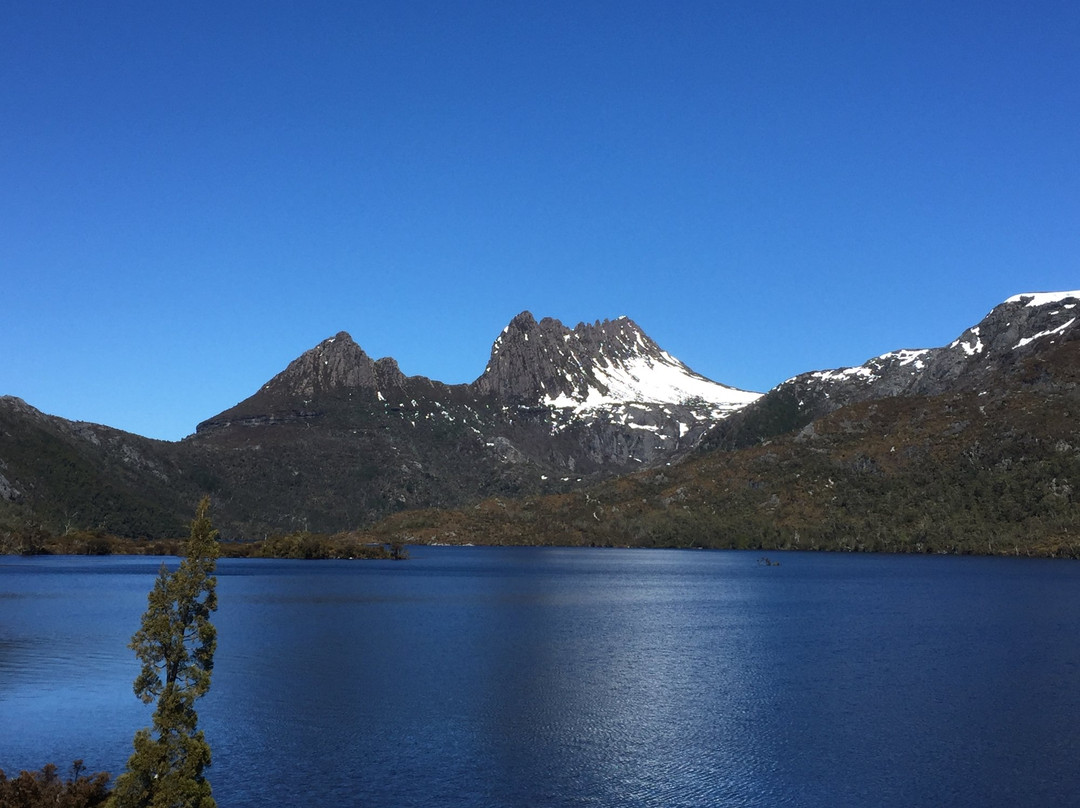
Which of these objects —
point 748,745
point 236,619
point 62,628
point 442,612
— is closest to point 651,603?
point 442,612

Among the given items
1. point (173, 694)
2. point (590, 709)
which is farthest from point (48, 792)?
point (590, 709)

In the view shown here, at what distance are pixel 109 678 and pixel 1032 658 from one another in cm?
9554

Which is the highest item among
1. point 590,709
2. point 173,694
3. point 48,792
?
point 173,694

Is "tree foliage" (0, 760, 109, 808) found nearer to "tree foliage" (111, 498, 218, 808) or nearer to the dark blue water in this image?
"tree foliage" (111, 498, 218, 808)

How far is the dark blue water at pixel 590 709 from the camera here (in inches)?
2266

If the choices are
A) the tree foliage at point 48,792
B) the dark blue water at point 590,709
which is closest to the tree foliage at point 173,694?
the tree foliage at point 48,792

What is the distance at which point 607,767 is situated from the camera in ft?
202

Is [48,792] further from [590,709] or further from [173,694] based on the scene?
[590,709]

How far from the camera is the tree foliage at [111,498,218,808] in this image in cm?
3888

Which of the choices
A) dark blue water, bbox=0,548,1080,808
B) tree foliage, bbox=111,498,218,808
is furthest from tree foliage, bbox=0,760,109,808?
dark blue water, bbox=0,548,1080,808

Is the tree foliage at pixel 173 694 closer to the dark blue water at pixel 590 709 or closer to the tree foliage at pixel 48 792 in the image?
the tree foliage at pixel 48 792

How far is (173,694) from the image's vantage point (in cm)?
3912

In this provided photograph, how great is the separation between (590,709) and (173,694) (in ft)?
151

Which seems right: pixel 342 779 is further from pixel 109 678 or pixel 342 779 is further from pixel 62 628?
pixel 62 628
